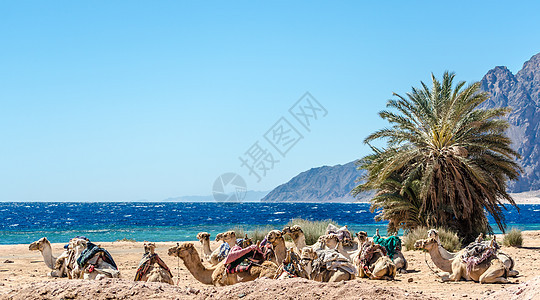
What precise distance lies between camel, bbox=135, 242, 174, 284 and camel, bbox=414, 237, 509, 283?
18.9ft

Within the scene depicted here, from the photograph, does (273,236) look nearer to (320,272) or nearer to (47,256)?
(320,272)

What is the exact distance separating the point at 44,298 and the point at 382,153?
650 inches

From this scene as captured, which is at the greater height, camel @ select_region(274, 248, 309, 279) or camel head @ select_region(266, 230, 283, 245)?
camel head @ select_region(266, 230, 283, 245)

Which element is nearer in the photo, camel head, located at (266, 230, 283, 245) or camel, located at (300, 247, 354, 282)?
camel, located at (300, 247, 354, 282)

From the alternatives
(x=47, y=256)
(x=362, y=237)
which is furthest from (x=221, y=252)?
(x=47, y=256)

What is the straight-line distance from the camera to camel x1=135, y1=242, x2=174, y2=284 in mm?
8875

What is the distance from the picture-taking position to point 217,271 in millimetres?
9375

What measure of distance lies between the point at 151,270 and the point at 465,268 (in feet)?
21.1

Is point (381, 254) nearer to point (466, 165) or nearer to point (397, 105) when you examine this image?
point (466, 165)

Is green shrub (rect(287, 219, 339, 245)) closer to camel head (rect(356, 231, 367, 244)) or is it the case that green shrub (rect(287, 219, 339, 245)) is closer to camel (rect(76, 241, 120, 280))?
camel head (rect(356, 231, 367, 244))

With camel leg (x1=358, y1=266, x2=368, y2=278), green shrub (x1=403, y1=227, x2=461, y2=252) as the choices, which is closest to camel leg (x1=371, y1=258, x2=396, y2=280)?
camel leg (x1=358, y1=266, x2=368, y2=278)

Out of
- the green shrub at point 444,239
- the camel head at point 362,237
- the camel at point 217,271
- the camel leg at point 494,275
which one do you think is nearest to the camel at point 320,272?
the camel at point 217,271

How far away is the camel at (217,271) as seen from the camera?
29.2 feet

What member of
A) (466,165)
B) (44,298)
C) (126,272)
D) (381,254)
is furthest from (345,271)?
(466,165)
